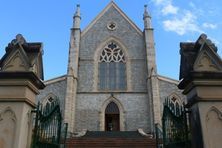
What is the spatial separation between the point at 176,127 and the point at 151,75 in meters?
17.9

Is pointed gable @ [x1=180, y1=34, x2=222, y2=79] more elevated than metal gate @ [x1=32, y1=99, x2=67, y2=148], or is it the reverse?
pointed gable @ [x1=180, y1=34, x2=222, y2=79]

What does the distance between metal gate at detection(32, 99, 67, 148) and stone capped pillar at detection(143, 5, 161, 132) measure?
53.9ft

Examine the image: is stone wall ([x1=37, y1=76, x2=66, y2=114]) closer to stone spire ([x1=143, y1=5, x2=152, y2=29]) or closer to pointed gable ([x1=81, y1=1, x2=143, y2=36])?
pointed gable ([x1=81, y1=1, x2=143, y2=36])

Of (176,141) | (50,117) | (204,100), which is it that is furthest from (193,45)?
(50,117)

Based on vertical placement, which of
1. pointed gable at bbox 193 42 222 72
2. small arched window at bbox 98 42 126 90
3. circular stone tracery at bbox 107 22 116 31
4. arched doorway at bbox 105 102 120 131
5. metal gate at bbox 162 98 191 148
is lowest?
metal gate at bbox 162 98 191 148

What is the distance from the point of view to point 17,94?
14.2ft

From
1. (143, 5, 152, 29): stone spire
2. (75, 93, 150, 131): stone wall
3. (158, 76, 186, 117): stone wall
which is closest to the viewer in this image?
(75, 93, 150, 131): stone wall

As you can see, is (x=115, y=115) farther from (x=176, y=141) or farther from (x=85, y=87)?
(x=176, y=141)

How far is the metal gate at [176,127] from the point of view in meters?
4.66

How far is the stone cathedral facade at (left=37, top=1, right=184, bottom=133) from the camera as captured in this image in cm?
2197

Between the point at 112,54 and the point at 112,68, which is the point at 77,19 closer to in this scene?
the point at 112,54

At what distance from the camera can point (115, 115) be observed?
23.0 metres

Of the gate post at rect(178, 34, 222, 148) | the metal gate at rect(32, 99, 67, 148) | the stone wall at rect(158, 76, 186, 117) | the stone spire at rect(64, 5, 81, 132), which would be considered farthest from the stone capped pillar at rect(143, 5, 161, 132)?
the gate post at rect(178, 34, 222, 148)

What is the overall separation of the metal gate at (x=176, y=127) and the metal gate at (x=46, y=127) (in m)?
2.44
